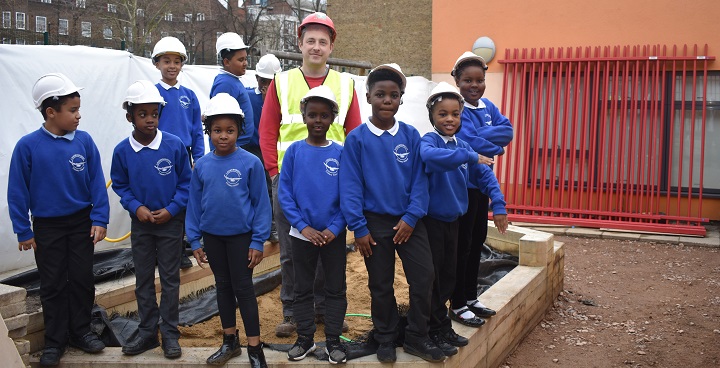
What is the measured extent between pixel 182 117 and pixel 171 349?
6.62ft

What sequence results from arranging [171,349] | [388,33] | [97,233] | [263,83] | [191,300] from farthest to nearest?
[388,33]
[263,83]
[191,300]
[97,233]
[171,349]

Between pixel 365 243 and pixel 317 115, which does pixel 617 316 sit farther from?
pixel 317 115

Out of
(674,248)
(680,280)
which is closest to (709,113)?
(674,248)

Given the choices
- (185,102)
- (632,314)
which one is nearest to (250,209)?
(185,102)

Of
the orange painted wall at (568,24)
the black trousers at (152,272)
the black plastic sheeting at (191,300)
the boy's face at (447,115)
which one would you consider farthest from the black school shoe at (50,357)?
the orange painted wall at (568,24)

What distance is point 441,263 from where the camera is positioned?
4141 millimetres

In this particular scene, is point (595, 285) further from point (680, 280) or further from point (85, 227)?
point (85, 227)

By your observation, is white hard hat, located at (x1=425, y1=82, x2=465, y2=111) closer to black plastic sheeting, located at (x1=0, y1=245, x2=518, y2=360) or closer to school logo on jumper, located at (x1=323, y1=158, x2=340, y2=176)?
school logo on jumper, located at (x1=323, y1=158, x2=340, y2=176)

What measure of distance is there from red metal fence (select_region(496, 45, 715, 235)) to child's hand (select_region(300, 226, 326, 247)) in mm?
7351

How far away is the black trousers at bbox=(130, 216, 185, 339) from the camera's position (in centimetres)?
419

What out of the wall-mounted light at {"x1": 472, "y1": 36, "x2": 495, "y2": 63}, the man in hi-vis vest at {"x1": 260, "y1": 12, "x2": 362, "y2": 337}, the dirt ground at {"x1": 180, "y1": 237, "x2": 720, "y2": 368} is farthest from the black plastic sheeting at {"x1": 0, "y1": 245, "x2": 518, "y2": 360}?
the wall-mounted light at {"x1": 472, "y1": 36, "x2": 495, "y2": 63}

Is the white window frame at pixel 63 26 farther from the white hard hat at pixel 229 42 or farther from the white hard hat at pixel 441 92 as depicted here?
the white hard hat at pixel 441 92

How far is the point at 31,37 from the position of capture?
66.5 feet

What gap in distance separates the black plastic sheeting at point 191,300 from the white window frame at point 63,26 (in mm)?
33800
